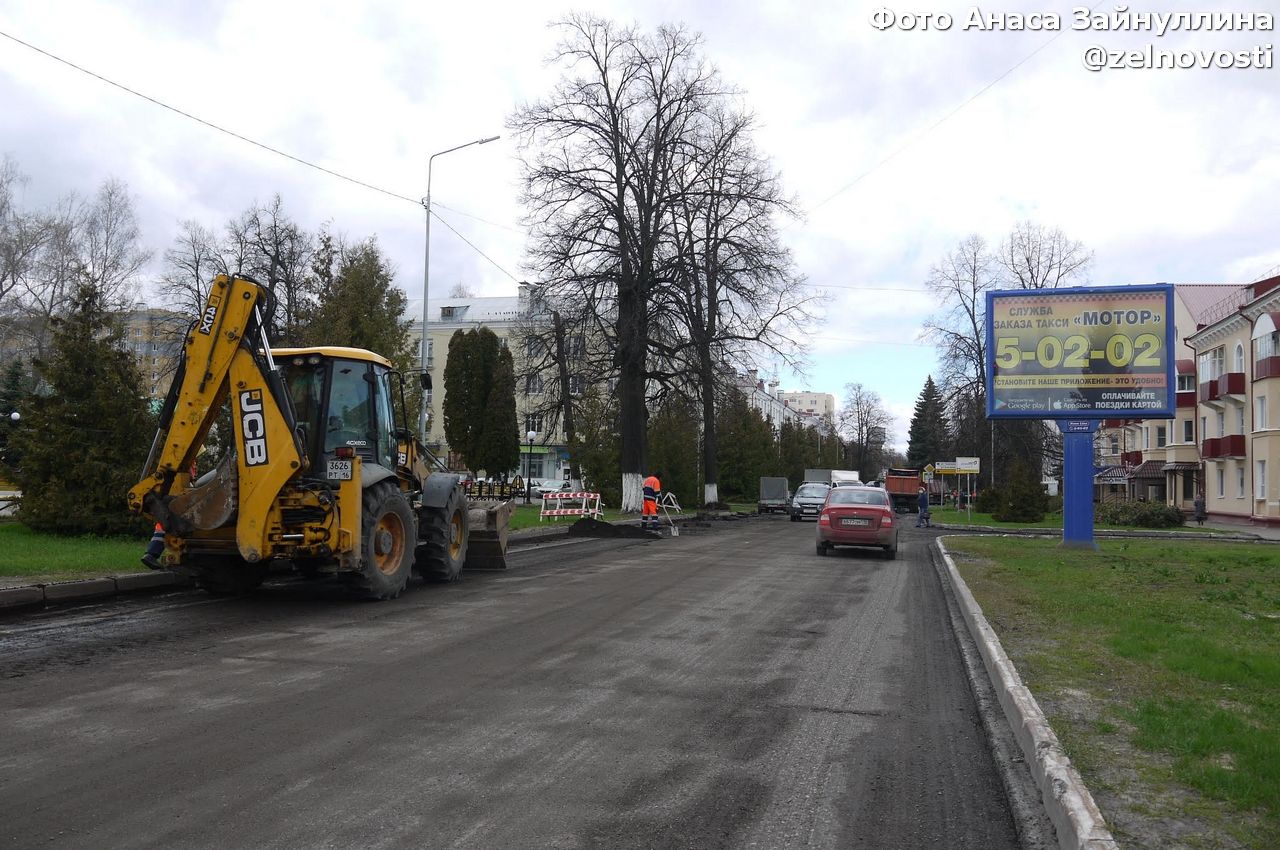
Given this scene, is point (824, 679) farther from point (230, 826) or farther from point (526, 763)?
point (230, 826)

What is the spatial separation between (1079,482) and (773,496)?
97.7 ft

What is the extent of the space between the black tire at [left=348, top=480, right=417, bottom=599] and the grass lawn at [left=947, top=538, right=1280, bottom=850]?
6.89 m

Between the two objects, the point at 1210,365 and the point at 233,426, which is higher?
the point at 1210,365

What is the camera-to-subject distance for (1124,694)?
688 cm

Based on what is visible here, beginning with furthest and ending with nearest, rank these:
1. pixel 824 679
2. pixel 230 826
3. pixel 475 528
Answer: pixel 475 528 → pixel 824 679 → pixel 230 826

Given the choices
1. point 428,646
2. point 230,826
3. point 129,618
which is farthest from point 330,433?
point 230,826

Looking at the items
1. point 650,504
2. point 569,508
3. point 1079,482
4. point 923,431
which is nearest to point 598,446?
point 569,508

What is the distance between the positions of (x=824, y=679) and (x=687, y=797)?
3.20m

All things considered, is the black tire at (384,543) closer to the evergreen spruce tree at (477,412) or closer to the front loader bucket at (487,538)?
the front loader bucket at (487,538)

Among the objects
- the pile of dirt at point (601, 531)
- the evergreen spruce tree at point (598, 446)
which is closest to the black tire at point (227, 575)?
the pile of dirt at point (601, 531)

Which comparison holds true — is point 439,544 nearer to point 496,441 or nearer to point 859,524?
point 859,524

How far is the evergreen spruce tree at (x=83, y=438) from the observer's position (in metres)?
15.9

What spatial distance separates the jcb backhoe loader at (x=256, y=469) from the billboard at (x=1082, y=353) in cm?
1730

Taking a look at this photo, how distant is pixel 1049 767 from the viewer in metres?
4.86
